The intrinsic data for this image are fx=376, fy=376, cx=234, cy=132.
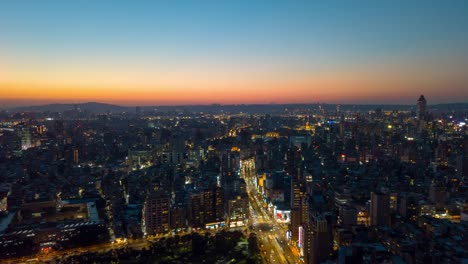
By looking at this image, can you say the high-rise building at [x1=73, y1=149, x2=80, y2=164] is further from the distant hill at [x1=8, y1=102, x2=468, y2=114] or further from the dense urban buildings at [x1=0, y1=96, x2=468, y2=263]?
the distant hill at [x1=8, y1=102, x2=468, y2=114]

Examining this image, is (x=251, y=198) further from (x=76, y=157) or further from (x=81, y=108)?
(x=81, y=108)

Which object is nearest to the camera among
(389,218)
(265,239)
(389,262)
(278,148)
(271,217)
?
(389,262)

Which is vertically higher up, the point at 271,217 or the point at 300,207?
the point at 300,207

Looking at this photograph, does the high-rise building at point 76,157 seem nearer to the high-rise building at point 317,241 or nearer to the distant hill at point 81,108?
the high-rise building at point 317,241

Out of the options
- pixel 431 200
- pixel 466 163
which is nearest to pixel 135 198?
pixel 431 200

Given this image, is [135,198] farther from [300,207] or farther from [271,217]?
[300,207]

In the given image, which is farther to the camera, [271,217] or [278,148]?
[278,148]

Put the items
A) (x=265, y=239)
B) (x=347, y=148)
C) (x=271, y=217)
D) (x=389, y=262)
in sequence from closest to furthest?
(x=389, y=262), (x=265, y=239), (x=271, y=217), (x=347, y=148)

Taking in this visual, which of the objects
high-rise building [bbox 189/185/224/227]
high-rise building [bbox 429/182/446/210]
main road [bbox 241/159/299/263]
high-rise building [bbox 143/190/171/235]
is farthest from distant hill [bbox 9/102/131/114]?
high-rise building [bbox 429/182/446/210]
